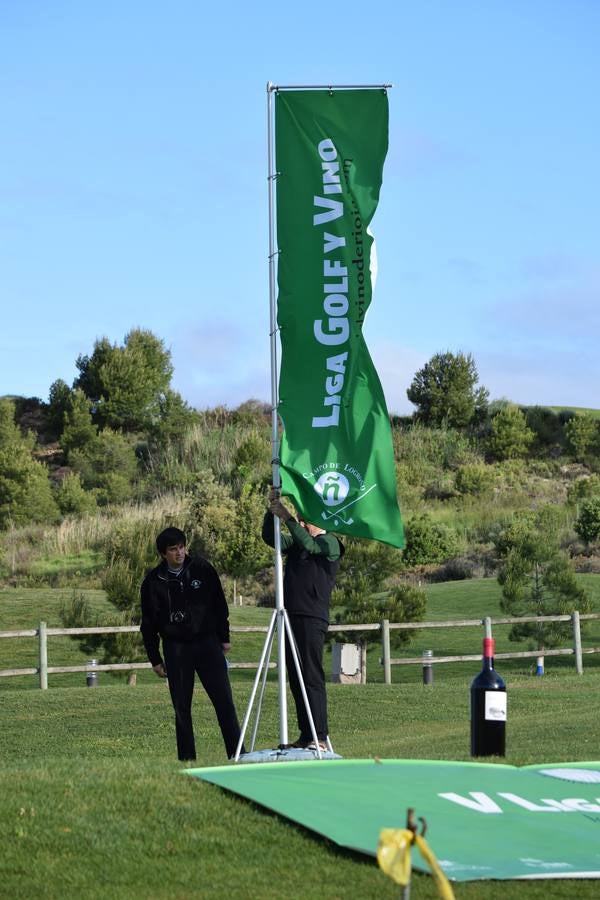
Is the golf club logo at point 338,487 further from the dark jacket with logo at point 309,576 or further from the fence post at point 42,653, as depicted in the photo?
the fence post at point 42,653

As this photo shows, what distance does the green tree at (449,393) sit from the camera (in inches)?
2313

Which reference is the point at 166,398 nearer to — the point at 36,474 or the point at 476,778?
the point at 36,474

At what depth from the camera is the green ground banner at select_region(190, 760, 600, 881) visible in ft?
16.0

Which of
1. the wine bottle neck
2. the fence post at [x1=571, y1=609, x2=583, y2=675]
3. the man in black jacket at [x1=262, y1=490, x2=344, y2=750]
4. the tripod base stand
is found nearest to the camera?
the wine bottle neck

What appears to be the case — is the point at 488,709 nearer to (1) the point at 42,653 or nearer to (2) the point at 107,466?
(1) the point at 42,653

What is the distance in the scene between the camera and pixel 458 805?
5562 mm

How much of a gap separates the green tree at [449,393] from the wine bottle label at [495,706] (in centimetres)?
5141

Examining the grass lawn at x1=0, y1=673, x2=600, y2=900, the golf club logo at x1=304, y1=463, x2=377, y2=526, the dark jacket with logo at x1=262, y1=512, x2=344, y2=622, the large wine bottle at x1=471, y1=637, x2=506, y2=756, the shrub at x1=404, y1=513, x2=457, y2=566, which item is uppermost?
the shrub at x1=404, y1=513, x2=457, y2=566

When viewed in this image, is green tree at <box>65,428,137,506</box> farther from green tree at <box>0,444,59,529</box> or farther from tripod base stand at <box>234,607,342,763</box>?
tripod base stand at <box>234,607,342,763</box>

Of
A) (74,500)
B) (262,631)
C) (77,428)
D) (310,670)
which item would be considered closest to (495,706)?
(310,670)

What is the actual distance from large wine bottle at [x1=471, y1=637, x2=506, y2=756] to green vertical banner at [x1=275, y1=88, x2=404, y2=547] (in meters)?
1.76

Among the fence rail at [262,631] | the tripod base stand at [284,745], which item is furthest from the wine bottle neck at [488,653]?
the fence rail at [262,631]

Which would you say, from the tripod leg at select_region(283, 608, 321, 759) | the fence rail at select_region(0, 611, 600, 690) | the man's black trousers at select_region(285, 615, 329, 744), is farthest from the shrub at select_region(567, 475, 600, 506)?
the tripod leg at select_region(283, 608, 321, 759)

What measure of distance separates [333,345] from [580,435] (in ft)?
153
